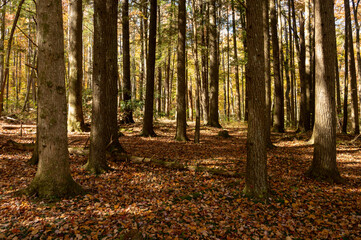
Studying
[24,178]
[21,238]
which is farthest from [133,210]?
[24,178]

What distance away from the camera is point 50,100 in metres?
4.30

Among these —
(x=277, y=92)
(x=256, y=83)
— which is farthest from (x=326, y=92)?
(x=277, y=92)

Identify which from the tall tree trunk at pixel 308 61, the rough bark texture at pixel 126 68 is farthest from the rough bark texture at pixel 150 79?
the tall tree trunk at pixel 308 61

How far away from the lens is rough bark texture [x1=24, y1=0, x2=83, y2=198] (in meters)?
4.23

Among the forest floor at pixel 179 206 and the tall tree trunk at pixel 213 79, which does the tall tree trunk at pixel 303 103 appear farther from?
the forest floor at pixel 179 206

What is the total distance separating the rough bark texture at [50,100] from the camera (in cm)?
423

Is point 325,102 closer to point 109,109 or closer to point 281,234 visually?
point 281,234

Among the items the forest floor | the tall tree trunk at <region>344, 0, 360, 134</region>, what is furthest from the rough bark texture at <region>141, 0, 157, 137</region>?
the tall tree trunk at <region>344, 0, 360, 134</region>

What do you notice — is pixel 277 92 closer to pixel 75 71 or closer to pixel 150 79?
pixel 150 79

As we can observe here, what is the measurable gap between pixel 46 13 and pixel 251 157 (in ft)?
16.8

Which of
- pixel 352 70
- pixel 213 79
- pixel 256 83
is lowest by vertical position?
A: pixel 256 83

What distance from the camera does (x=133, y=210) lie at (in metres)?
4.60

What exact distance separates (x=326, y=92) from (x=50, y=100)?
720cm

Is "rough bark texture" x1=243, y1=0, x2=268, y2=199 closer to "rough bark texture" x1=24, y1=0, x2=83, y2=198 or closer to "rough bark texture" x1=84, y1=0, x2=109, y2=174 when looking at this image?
"rough bark texture" x1=84, y1=0, x2=109, y2=174
